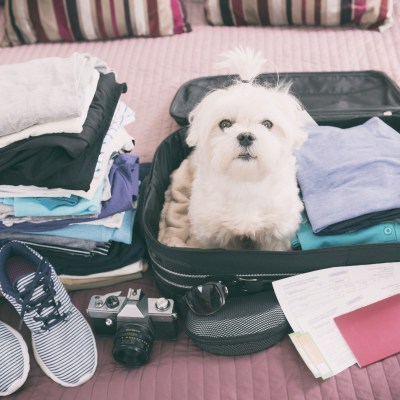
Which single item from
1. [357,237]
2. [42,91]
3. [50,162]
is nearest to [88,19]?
[42,91]

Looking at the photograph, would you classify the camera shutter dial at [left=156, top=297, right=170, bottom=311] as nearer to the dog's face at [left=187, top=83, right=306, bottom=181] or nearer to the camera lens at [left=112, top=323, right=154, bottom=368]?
the camera lens at [left=112, top=323, right=154, bottom=368]

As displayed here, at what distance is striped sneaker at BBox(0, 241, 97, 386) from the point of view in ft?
3.24

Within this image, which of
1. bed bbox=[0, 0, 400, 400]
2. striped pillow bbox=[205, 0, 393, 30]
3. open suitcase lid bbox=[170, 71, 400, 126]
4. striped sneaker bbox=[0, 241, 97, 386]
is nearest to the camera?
bed bbox=[0, 0, 400, 400]

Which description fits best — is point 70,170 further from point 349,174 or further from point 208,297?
point 349,174

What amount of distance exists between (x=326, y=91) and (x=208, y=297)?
98 centimetres

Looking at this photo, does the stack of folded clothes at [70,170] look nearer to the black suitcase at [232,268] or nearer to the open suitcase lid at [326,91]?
the black suitcase at [232,268]

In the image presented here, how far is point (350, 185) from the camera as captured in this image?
3.68 feet

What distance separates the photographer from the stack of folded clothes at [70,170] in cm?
95

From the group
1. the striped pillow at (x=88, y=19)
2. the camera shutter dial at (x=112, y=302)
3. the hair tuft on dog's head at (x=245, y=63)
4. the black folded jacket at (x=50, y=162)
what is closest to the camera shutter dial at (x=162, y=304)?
the camera shutter dial at (x=112, y=302)

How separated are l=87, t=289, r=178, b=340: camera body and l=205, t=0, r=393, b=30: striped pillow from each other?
141 centimetres

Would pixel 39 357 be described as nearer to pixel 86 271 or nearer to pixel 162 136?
pixel 86 271

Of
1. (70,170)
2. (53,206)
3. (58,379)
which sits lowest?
(58,379)

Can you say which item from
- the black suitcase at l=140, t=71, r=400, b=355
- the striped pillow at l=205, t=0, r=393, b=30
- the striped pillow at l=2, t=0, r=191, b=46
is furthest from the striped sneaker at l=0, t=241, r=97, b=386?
the striped pillow at l=205, t=0, r=393, b=30

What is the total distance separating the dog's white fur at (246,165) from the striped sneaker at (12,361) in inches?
20.8
